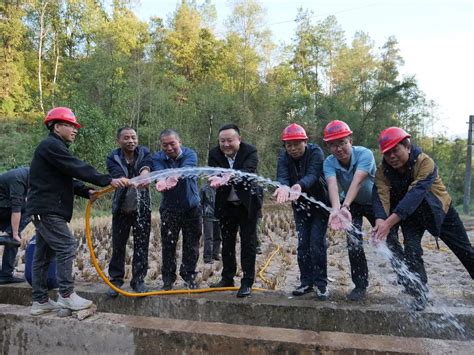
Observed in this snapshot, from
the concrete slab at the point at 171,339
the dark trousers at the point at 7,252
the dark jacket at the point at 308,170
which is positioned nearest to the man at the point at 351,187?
the dark jacket at the point at 308,170

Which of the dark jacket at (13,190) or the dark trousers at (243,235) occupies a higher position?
the dark jacket at (13,190)

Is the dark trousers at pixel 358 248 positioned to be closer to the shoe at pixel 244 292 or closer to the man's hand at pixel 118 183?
the shoe at pixel 244 292

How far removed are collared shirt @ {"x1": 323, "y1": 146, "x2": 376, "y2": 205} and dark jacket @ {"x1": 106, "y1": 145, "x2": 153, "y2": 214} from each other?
1.88 m

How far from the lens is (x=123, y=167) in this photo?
4.44 metres

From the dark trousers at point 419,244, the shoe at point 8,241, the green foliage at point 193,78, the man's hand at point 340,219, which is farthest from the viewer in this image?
the green foliage at point 193,78

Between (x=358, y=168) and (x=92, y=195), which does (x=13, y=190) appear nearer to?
(x=92, y=195)

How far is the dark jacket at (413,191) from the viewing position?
360 centimetres

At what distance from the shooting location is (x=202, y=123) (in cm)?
2288

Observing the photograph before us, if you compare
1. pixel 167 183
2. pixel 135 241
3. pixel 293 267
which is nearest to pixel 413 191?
pixel 167 183

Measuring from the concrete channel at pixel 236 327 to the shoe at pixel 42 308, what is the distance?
6 cm

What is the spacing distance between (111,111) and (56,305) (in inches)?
675

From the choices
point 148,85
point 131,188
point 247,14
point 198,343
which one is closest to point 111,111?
point 148,85

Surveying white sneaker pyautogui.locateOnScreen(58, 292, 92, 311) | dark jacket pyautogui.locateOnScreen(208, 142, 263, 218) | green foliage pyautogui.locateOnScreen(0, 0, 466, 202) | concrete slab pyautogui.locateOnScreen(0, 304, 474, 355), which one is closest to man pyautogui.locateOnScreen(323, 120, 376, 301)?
dark jacket pyautogui.locateOnScreen(208, 142, 263, 218)

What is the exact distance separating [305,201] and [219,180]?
0.93 metres
